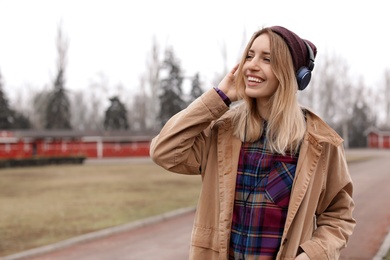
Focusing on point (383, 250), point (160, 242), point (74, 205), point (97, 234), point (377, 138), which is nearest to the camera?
point (383, 250)

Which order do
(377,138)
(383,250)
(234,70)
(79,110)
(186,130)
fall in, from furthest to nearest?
(79,110), (377,138), (383,250), (234,70), (186,130)

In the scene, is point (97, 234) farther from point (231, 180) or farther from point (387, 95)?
point (387, 95)

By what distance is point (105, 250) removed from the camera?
7852 millimetres

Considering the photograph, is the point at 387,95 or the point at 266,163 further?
the point at 387,95

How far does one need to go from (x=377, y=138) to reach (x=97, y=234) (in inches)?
2585

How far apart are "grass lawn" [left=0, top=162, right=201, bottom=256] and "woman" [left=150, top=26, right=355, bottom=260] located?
6595 millimetres

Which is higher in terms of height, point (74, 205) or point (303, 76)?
point (303, 76)

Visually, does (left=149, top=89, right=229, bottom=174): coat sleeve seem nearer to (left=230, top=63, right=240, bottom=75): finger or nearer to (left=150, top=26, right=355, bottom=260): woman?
(left=150, top=26, right=355, bottom=260): woman

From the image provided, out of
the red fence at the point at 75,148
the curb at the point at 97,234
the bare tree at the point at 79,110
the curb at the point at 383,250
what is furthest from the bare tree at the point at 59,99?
the curb at the point at 383,250

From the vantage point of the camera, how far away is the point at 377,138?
68062 millimetres

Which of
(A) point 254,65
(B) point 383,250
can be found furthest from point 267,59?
(B) point 383,250

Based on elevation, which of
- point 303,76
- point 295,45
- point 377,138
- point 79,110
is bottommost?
point 377,138

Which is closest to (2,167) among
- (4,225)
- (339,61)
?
(4,225)

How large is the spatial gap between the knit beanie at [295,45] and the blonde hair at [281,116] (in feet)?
0.05
